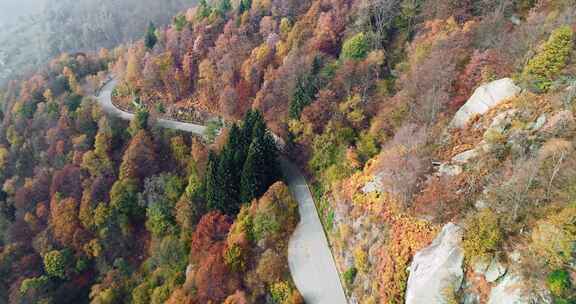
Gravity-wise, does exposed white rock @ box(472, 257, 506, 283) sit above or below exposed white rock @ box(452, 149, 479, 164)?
below

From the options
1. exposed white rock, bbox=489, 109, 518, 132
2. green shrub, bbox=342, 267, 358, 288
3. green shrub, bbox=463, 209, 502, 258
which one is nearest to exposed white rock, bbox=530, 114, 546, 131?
exposed white rock, bbox=489, 109, 518, 132

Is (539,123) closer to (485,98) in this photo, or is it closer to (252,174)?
(485,98)

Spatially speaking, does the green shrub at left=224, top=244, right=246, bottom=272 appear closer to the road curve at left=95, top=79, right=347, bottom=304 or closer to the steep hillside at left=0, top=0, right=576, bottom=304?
the steep hillside at left=0, top=0, right=576, bottom=304

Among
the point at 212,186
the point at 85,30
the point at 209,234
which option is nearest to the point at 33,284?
the point at 209,234

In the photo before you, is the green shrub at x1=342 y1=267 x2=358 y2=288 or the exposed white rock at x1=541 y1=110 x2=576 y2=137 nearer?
the exposed white rock at x1=541 y1=110 x2=576 y2=137

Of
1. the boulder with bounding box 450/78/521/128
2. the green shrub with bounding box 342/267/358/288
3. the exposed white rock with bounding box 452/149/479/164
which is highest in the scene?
the boulder with bounding box 450/78/521/128

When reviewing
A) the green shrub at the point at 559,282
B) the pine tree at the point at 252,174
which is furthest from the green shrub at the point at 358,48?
the green shrub at the point at 559,282

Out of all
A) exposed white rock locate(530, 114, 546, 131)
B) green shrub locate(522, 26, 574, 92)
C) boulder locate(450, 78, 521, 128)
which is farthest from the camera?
boulder locate(450, 78, 521, 128)
